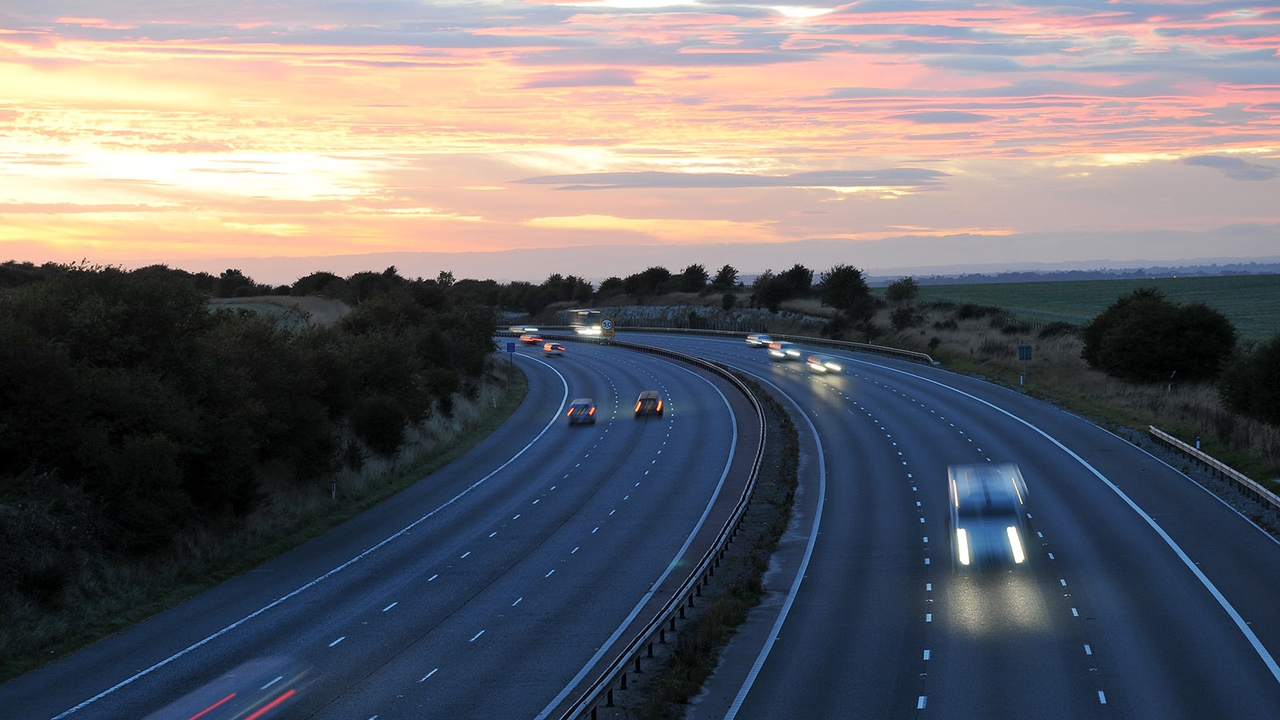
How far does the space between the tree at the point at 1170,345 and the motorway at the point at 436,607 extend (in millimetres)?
26053

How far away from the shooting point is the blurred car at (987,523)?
2720cm

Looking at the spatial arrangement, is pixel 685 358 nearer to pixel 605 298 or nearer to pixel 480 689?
pixel 480 689

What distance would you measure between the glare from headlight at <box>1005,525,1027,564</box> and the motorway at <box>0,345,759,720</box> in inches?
320

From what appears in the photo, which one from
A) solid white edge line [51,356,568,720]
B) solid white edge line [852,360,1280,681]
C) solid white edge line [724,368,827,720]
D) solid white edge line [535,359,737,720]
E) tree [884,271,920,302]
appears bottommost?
solid white edge line [51,356,568,720]

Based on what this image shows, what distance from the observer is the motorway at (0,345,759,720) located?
1938 centimetres

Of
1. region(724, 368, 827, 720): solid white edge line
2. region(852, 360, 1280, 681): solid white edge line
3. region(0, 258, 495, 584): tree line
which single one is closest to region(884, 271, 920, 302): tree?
region(852, 360, 1280, 681): solid white edge line

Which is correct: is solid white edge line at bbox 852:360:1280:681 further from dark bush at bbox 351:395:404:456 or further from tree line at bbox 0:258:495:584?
dark bush at bbox 351:395:404:456

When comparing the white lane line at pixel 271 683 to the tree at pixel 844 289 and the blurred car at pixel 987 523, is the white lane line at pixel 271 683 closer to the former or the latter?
the blurred car at pixel 987 523

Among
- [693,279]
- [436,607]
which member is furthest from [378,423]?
[693,279]

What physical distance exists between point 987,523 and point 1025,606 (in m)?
5.62

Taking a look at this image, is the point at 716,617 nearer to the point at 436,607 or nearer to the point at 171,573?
the point at 436,607

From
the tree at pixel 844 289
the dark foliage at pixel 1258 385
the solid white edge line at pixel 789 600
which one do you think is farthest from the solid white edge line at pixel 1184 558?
the tree at pixel 844 289

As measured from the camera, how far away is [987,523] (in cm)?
2839

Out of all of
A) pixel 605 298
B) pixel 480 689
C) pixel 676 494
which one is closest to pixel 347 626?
pixel 480 689
